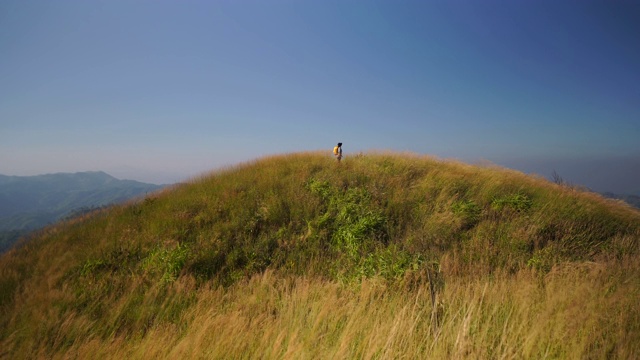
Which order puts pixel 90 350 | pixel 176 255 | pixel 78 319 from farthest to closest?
1. pixel 176 255
2. pixel 78 319
3. pixel 90 350

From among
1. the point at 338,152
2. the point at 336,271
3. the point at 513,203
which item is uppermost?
the point at 338,152

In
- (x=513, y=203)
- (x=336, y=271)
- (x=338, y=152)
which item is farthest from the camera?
(x=338, y=152)

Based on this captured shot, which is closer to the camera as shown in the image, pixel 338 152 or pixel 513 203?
pixel 513 203

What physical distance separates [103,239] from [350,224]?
6.18 m

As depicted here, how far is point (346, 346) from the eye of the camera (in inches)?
101

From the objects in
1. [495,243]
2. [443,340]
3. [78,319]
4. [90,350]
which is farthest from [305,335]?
[495,243]

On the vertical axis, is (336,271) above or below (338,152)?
below

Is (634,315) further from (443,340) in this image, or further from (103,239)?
(103,239)

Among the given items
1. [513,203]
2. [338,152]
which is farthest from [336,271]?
[338,152]

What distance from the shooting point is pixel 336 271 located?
554 cm

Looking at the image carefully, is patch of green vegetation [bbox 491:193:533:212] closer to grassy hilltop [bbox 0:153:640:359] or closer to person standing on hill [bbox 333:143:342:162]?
grassy hilltop [bbox 0:153:640:359]

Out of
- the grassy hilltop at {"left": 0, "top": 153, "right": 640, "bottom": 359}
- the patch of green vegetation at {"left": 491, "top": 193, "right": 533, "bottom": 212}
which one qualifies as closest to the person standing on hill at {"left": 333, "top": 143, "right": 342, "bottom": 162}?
the grassy hilltop at {"left": 0, "top": 153, "right": 640, "bottom": 359}

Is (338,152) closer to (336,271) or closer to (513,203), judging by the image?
(513,203)

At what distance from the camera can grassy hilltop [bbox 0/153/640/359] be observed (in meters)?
2.83
